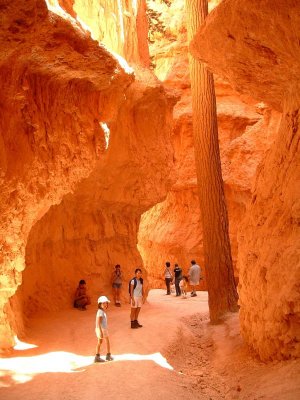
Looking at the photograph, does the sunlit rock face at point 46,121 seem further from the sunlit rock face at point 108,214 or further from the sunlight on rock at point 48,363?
the sunlit rock face at point 108,214

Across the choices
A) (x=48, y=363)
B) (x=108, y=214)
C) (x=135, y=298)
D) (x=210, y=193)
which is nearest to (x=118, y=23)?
(x=210, y=193)

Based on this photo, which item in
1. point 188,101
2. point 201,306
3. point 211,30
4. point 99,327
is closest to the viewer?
point 211,30

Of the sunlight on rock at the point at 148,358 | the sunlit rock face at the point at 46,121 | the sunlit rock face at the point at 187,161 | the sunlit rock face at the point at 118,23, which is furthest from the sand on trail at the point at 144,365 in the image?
the sunlit rock face at the point at 187,161

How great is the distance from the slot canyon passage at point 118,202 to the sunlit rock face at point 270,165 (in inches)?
0.8

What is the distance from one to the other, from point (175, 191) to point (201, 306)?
32.2 ft

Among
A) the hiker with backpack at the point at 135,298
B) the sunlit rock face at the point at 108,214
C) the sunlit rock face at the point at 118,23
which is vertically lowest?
the hiker with backpack at the point at 135,298

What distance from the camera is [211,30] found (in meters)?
5.46

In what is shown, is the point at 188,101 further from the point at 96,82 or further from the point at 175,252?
the point at 96,82

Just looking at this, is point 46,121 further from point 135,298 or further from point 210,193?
point 210,193

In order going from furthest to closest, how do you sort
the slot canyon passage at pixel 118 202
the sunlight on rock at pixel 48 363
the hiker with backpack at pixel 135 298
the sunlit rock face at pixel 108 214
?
the sunlit rock face at pixel 108 214, the hiker with backpack at pixel 135 298, the sunlight on rock at pixel 48 363, the slot canyon passage at pixel 118 202

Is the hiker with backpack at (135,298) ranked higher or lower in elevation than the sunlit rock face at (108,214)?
lower

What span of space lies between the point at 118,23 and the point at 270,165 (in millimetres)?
5559

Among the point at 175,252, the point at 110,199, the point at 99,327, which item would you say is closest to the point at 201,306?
the point at 110,199

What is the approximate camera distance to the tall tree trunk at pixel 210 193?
399 inches
